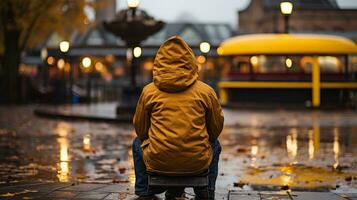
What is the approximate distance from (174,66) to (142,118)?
613 millimetres

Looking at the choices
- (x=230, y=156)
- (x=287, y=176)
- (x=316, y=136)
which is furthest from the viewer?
(x=316, y=136)

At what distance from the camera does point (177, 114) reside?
21.0 feet

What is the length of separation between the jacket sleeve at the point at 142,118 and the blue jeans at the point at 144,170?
0.20 metres

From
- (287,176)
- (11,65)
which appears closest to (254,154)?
(287,176)

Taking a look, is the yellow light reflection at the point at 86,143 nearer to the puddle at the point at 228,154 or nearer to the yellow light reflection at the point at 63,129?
the puddle at the point at 228,154

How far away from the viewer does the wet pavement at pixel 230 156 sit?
31.3ft

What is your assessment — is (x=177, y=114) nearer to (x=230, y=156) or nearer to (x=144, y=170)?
(x=144, y=170)

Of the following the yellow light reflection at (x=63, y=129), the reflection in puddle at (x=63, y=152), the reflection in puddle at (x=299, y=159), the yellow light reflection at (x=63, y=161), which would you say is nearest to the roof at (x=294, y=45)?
the yellow light reflection at (x=63, y=129)

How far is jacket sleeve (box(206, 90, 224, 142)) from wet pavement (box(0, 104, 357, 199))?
165cm

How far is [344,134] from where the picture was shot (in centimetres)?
1850

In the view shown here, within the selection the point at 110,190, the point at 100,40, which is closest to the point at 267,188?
the point at 110,190

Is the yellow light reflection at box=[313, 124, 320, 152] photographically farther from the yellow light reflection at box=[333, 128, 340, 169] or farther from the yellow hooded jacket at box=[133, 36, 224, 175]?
the yellow hooded jacket at box=[133, 36, 224, 175]

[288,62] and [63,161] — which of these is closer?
[63,161]

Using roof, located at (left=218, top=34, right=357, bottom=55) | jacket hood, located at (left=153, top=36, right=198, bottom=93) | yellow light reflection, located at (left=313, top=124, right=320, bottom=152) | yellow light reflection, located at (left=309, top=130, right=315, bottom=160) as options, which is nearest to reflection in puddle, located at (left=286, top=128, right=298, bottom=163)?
yellow light reflection, located at (left=309, top=130, right=315, bottom=160)
